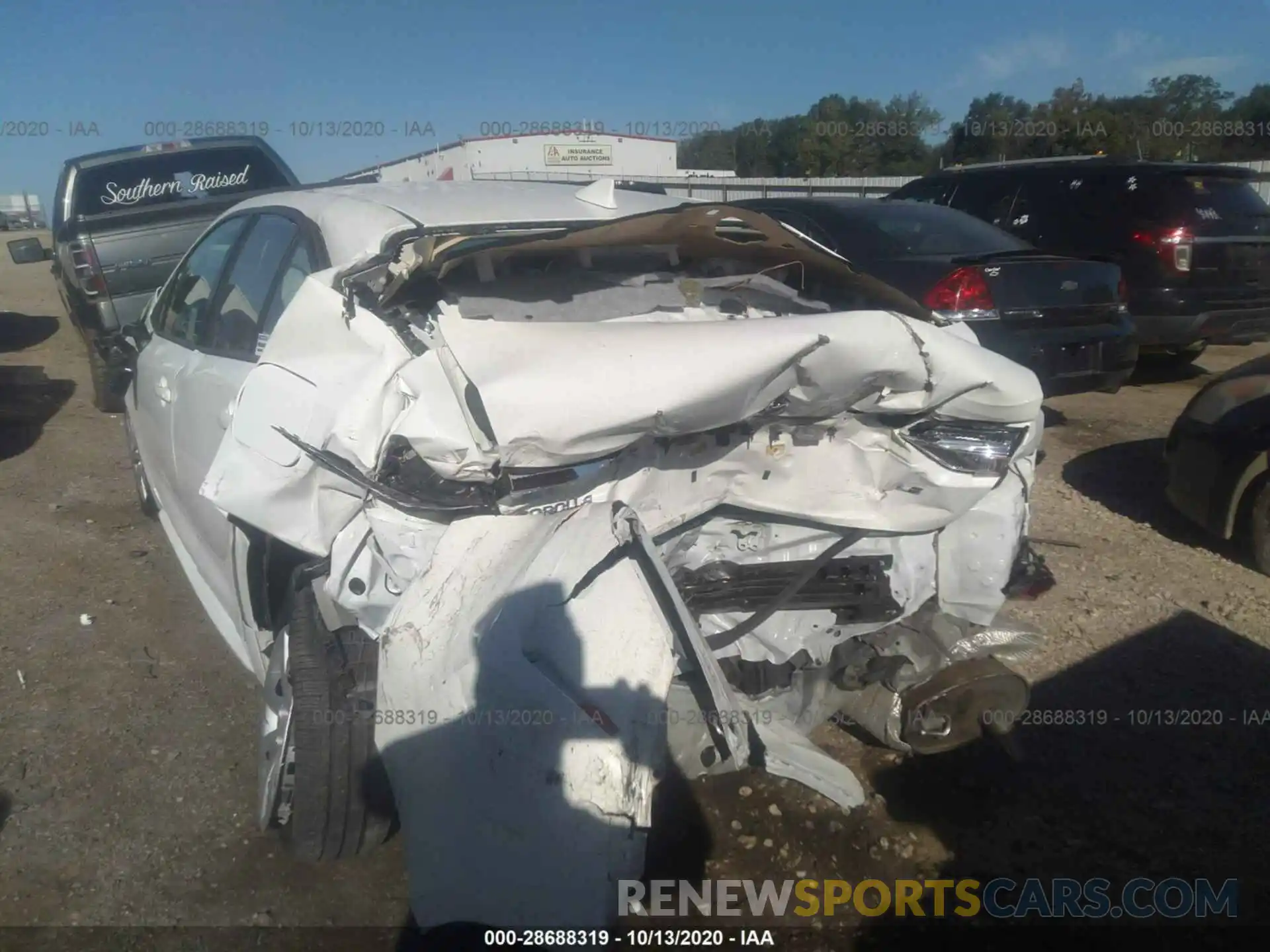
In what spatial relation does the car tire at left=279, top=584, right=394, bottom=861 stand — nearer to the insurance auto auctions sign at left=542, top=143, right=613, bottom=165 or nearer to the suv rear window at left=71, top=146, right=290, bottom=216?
the suv rear window at left=71, top=146, right=290, bottom=216

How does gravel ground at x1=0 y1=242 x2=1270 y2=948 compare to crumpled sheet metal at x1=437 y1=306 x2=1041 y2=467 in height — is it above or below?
below

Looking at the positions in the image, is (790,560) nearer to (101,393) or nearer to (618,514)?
(618,514)

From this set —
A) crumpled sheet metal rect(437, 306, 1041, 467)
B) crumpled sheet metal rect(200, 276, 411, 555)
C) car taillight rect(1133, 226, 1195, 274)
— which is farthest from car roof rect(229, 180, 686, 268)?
car taillight rect(1133, 226, 1195, 274)

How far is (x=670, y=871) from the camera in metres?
2.67

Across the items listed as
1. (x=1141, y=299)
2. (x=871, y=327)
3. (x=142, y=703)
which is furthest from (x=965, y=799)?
(x=1141, y=299)

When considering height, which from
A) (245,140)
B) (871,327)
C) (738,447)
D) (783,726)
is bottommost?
(783,726)

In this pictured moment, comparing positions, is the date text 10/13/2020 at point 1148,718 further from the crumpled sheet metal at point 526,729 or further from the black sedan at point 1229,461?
the crumpled sheet metal at point 526,729

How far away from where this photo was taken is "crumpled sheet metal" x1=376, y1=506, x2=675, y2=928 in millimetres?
1836

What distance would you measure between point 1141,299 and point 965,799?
6507mm

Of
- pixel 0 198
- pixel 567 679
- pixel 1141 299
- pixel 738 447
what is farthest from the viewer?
pixel 0 198

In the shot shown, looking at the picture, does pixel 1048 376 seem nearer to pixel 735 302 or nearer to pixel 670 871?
pixel 735 302

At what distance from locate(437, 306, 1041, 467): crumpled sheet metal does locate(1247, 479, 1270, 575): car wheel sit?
3.07m

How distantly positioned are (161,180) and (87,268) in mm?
1302

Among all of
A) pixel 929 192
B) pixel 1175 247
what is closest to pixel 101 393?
pixel 929 192
